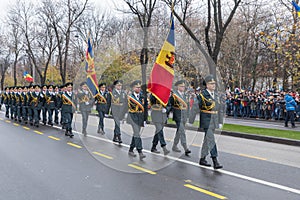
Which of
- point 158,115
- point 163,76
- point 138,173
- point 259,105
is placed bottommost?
point 138,173

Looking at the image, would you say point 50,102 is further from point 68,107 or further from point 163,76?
point 163,76

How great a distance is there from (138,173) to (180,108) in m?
2.31

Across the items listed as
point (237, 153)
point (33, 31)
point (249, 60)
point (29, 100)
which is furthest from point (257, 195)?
point (33, 31)

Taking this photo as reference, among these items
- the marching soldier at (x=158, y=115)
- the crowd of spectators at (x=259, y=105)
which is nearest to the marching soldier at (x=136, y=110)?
the marching soldier at (x=158, y=115)

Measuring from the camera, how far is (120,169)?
7137mm

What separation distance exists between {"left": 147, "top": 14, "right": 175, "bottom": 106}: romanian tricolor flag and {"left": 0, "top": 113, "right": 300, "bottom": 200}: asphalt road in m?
1.48

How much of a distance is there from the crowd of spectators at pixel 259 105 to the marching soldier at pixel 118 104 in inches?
439

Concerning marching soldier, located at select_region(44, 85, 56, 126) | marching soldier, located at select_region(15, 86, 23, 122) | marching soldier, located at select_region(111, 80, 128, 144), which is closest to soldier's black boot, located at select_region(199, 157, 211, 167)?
marching soldier, located at select_region(111, 80, 128, 144)

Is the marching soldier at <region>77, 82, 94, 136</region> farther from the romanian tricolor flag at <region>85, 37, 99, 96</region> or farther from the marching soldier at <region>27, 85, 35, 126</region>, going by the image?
the marching soldier at <region>27, 85, 35, 126</region>

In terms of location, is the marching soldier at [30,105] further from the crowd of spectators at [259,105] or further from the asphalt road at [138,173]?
the crowd of spectators at [259,105]

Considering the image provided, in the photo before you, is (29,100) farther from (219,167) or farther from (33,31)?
(33,31)

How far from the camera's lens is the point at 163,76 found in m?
8.40

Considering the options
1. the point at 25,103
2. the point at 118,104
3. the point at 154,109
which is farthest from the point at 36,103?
the point at 154,109

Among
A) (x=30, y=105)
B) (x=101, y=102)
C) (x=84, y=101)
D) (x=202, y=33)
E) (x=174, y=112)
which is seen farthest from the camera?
(x=202, y=33)
